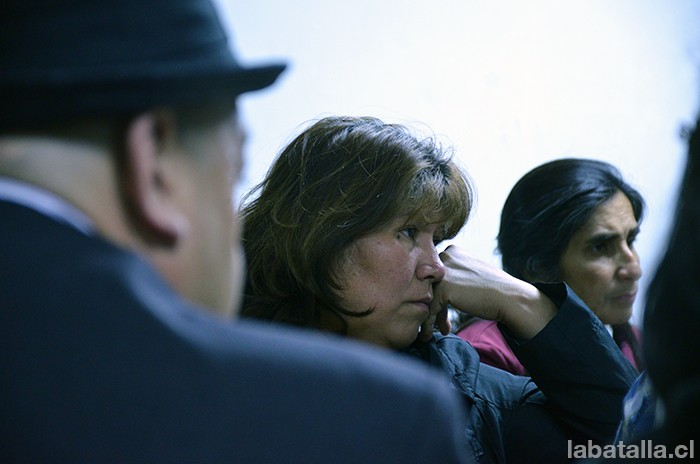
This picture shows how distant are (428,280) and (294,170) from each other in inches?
13.6

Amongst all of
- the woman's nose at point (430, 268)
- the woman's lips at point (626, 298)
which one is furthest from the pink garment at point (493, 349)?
the woman's lips at point (626, 298)

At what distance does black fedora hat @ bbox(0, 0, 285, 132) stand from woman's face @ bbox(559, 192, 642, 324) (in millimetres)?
2045

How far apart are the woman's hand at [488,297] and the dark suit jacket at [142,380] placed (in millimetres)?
1093

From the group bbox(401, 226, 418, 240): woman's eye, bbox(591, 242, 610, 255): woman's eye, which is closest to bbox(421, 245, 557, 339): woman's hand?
bbox(401, 226, 418, 240): woman's eye

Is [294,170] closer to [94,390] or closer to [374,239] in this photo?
[374,239]

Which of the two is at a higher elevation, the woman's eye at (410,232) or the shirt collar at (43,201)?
the shirt collar at (43,201)

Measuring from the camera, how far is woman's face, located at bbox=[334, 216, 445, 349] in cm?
145

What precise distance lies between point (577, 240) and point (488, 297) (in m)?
0.92

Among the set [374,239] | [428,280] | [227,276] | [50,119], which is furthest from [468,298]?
[50,119]

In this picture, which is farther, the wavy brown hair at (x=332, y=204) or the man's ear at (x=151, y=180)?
the wavy brown hair at (x=332, y=204)

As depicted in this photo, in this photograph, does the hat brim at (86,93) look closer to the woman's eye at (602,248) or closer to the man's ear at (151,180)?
the man's ear at (151,180)

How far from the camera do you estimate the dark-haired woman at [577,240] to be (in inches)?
92.1

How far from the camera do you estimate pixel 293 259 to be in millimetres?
1458

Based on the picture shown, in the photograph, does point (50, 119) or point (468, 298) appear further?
point (468, 298)
